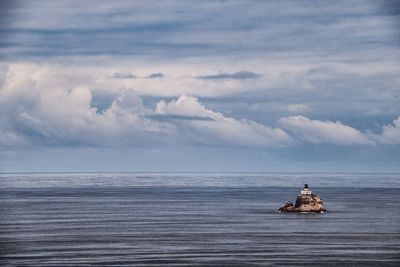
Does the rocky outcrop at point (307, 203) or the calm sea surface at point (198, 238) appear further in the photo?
the rocky outcrop at point (307, 203)

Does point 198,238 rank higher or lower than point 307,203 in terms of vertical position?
lower

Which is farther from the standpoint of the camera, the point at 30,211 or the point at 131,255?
the point at 30,211

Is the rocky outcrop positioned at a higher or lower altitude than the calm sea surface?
higher

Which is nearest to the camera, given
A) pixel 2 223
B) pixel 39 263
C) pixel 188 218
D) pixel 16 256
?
pixel 39 263

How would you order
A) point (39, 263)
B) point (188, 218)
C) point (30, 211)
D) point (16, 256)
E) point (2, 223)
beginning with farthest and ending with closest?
point (30, 211) → point (188, 218) → point (2, 223) → point (16, 256) → point (39, 263)

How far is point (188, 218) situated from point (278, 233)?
3503 centimetres

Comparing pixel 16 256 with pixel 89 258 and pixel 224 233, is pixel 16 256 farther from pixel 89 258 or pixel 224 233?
pixel 224 233

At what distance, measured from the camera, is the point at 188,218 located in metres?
163

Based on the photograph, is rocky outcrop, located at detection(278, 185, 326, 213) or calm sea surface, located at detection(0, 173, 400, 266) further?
rocky outcrop, located at detection(278, 185, 326, 213)

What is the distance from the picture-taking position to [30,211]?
183625mm

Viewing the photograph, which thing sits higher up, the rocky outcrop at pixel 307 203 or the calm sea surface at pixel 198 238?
the rocky outcrop at pixel 307 203

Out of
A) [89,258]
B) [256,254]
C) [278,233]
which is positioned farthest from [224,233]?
[89,258]

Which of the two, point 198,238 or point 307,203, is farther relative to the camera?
point 307,203

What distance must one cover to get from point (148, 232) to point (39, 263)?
1462 inches
